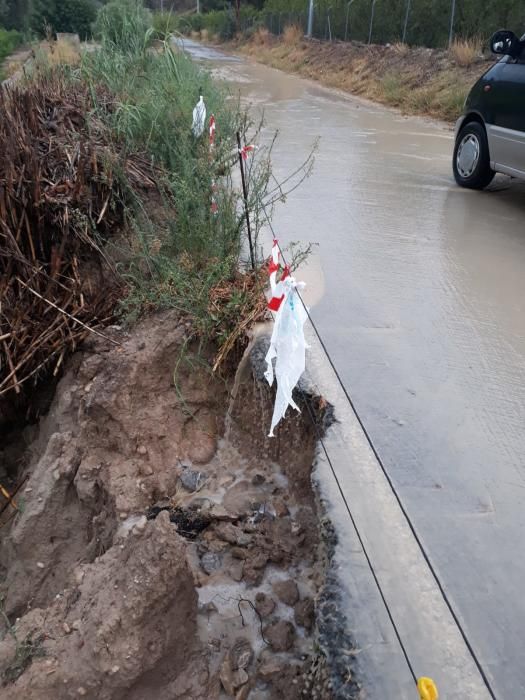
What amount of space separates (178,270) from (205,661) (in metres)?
2.22

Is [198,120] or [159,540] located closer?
[159,540]

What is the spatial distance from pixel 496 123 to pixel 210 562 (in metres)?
5.05

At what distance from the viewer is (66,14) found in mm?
27219

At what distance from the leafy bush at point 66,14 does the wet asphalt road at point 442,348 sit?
24.0 m

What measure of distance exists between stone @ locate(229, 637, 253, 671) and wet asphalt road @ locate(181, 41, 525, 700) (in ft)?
2.34

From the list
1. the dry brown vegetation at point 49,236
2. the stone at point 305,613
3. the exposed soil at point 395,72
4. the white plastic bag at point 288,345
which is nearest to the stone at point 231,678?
the stone at point 305,613

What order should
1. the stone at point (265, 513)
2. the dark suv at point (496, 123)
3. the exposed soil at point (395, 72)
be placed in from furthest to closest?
the exposed soil at point (395, 72)
the dark suv at point (496, 123)
the stone at point (265, 513)

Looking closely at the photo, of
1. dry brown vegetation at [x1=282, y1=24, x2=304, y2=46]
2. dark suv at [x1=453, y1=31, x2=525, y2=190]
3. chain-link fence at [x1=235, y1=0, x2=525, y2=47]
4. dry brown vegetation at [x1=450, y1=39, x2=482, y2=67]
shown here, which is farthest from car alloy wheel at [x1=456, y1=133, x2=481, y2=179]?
dry brown vegetation at [x1=282, y1=24, x2=304, y2=46]

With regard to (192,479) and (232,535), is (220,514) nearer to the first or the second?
(232,535)

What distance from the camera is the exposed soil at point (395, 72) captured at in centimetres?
1246

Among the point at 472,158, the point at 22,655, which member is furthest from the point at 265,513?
the point at 472,158

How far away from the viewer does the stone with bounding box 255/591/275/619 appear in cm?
238

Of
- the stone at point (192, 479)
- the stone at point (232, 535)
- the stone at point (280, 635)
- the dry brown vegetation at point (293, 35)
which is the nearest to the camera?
the stone at point (280, 635)

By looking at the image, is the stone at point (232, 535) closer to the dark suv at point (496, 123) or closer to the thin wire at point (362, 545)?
the thin wire at point (362, 545)
